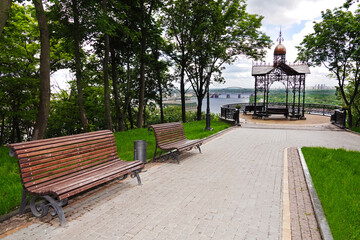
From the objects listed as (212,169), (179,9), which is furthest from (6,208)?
(179,9)

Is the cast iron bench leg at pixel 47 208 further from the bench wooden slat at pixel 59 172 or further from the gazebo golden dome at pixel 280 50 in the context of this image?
the gazebo golden dome at pixel 280 50

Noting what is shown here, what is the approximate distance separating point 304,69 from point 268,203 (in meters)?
20.0

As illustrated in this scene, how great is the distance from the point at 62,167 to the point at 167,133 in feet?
10.7

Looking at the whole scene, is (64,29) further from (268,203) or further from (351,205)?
(351,205)

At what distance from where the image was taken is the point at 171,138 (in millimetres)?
6719

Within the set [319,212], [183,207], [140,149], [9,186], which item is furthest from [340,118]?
[9,186]

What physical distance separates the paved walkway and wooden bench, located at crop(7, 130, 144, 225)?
374mm

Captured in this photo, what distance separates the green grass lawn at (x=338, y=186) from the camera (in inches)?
123

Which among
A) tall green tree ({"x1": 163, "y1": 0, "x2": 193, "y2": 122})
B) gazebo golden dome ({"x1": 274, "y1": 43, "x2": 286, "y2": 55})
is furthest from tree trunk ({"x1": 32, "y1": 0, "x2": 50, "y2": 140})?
gazebo golden dome ({"x1": 274, "y1": 43, "x2": 286, "y2": 55})

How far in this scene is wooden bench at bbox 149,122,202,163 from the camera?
20.0 ft

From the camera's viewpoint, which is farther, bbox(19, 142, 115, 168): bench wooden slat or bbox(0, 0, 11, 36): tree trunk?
bbox(0, 0, 11, 36): tree trunk

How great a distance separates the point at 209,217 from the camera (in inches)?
130

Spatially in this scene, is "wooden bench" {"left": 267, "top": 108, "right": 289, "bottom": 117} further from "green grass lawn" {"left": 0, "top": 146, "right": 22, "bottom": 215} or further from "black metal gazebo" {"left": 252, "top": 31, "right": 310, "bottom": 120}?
"green grass lawn" {"left": 0, "top": 146, "right": 22, "bottom": 215}

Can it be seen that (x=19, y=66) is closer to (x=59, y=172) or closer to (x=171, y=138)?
(x=171, y=138)
